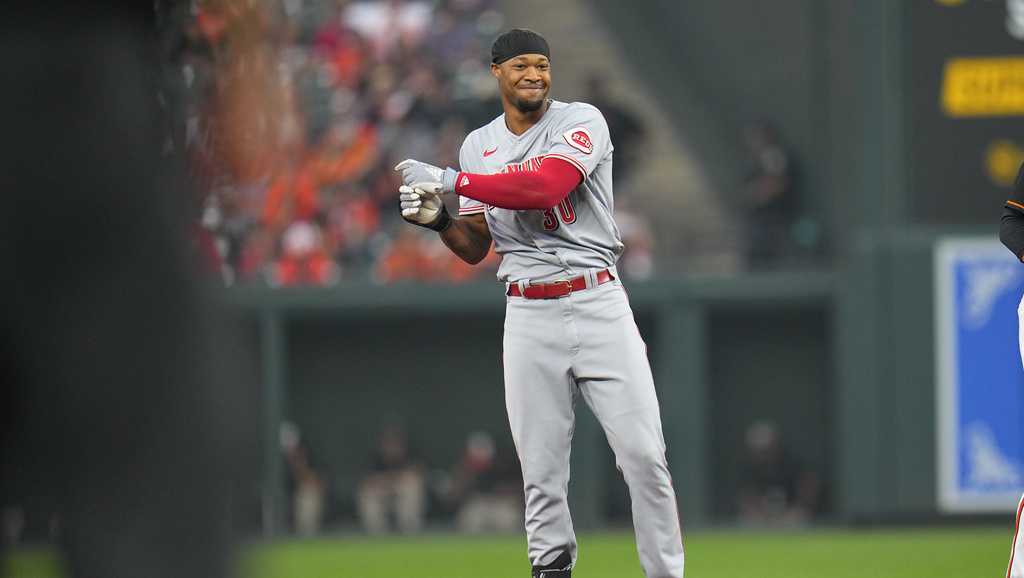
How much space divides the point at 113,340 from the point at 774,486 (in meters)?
10.1

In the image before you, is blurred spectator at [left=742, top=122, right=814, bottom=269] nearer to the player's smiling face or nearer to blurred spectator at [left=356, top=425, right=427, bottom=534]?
blurred spectator at [left=356, top=425, right=427, bottom=534]

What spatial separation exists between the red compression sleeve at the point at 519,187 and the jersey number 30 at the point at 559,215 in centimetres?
17

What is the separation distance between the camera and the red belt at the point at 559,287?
15.7 feet

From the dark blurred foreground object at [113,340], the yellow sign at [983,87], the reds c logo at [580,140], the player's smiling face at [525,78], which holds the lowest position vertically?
the dark blurred foreground object at [113,340]

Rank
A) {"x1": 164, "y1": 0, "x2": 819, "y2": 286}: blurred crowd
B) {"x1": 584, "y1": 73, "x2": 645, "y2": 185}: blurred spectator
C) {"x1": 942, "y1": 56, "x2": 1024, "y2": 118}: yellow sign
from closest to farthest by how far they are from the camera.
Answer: {"x1": 942, "y1": 56, "x2": 1024, "y2": 118}: yellow sign → {"x1": 164, "y1": 0, "x2": 819, "y2": 286}: blurred crowd → {"x1": 584, "y1": 73, "x2": 645, "y2": 185}: blurred spectator

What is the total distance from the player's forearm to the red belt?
24 centimetres

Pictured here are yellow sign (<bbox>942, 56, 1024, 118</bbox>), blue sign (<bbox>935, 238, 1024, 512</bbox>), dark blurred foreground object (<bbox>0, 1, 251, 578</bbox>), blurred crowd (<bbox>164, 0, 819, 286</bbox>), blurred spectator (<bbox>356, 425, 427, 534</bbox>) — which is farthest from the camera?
blurred crowd (<bbox>164, 0, 819, 286</bbox>)

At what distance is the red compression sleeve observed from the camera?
181 inches

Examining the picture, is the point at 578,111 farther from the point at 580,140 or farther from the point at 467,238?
the point at 467,238

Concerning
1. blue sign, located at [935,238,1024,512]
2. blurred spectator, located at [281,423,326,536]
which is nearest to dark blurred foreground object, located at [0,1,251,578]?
blue sign, located at [935,238,1024,512]

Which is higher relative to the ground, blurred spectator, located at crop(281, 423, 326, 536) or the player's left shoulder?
the player's left shoulder

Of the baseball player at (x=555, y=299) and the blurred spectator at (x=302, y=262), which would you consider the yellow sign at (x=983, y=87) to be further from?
the baseball player at (x=555, y=299)

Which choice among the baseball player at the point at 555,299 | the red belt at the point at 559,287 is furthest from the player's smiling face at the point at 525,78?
the red belt at the point at 559,287

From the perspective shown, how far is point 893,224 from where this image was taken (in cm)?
1028
